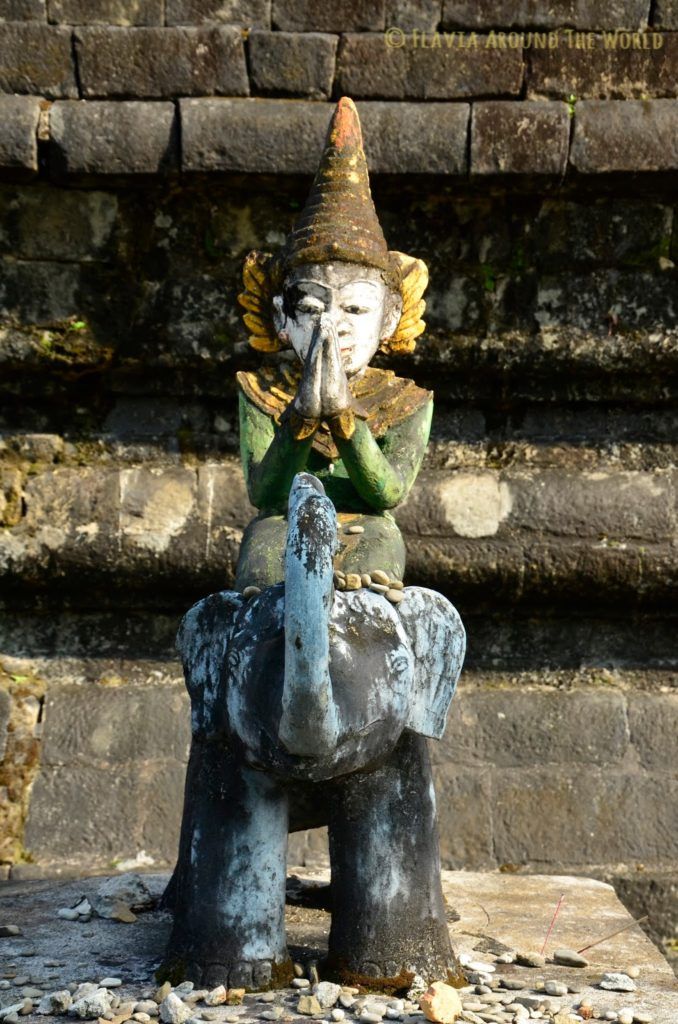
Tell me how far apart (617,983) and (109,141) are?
3.15m

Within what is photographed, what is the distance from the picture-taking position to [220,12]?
5.09m

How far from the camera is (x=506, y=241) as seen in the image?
509 centimetres

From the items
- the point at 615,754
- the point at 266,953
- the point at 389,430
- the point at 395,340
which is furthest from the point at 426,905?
the point at 615,754

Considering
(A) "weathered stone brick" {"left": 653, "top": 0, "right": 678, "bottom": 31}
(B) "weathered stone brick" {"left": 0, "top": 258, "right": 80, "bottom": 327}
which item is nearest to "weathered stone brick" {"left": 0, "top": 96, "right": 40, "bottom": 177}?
(B) "weathered stone brick" {"left": 0, "top": 258, "right": 80, "bottom": 327}

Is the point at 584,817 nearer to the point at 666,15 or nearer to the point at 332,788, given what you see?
the point at 332,788

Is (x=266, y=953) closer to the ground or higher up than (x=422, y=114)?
closer to the ground

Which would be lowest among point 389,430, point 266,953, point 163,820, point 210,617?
point 266,953

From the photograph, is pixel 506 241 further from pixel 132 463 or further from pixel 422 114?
pixel 132 463

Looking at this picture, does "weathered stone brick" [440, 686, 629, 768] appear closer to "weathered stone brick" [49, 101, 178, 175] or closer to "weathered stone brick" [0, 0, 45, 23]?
"weathered stone brick" [49, 101, 178, 175]

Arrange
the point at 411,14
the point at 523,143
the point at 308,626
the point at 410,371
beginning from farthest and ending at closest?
the point at 410,371, the point at 411,14, the point at 523,143, the point at 308,626

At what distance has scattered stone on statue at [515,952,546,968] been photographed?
11.9 ft

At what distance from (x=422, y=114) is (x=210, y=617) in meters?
2.25

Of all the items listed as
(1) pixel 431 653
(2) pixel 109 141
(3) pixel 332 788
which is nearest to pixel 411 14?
(2) pixel 109 141

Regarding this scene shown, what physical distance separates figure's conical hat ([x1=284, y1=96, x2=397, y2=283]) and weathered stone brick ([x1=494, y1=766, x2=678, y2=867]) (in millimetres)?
2049
